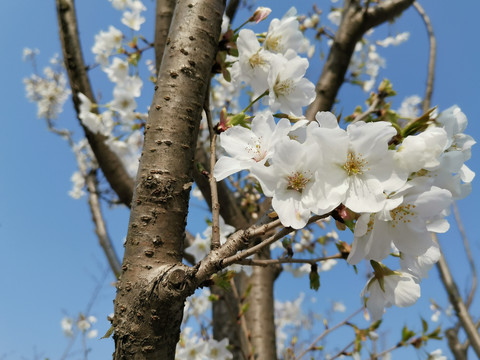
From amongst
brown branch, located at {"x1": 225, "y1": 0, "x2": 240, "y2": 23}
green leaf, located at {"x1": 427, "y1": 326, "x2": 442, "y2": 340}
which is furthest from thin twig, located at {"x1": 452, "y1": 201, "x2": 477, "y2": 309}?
brown branch, located at {"x1": 225, "y1": 0, "x2": 240, "y2": 23}

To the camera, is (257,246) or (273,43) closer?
(257,246)

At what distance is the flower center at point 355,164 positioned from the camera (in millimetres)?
500

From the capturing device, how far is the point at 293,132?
59cm

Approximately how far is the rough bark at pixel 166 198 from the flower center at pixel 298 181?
0.70 feet

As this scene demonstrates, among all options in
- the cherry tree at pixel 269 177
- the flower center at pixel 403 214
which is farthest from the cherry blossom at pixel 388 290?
the flower center at pixel 403 214

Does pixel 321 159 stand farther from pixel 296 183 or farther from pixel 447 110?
pixel 447 110

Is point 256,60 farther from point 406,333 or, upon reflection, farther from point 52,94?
point 52,94

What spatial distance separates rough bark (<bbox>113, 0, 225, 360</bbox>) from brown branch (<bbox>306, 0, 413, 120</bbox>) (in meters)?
0.94

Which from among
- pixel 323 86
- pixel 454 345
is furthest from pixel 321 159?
pixel 454 345

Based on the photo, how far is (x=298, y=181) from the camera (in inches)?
20.4

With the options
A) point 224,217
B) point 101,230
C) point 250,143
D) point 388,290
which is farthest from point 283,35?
point 101,230

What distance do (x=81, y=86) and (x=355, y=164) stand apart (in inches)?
65.0

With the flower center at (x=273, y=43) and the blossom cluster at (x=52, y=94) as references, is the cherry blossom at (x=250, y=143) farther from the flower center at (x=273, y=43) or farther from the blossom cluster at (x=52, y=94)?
the blossom cluster at (x=52, y=94)

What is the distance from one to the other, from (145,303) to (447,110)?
561 mm
